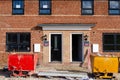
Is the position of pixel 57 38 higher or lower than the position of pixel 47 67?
higher

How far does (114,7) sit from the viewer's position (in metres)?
26.5

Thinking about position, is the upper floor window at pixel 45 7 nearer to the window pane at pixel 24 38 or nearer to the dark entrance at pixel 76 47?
the window pane at pixel 24 38

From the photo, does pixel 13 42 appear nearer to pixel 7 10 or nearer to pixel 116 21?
pixel 7 10

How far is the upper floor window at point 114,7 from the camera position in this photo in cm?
2653

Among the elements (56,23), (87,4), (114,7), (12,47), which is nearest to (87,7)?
(87,4)

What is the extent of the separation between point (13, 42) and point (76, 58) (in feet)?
17.1

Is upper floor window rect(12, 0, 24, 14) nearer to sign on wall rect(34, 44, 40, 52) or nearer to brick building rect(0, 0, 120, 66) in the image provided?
brick building rect(0, 0, 120, 66)

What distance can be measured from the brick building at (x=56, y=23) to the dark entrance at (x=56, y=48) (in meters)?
0.21

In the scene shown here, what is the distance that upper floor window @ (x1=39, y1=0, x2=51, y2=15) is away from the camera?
26.5m

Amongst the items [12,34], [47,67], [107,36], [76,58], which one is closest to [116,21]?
[107,36]

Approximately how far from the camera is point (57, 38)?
2670 centimetres

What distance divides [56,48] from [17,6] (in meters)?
4.50

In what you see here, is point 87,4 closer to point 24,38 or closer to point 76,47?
point 76,47

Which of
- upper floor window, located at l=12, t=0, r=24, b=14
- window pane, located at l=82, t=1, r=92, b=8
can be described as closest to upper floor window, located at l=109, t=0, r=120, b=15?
window pane, located at l=82, t=1, r=92, b=8
